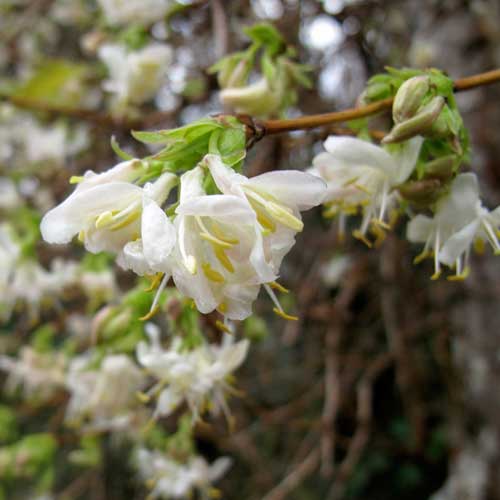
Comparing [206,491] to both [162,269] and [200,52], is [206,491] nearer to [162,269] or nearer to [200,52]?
[162,269]

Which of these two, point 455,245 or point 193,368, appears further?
point 193,368

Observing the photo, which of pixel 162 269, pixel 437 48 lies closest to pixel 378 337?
pixel 437 48

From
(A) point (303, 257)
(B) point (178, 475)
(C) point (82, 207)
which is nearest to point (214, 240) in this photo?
(C) point (82, 207)

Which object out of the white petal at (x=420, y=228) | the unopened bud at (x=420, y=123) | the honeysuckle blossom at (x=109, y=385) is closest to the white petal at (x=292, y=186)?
the unopened bud at (x=420, y=123)

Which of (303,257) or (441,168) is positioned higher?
(441,168)

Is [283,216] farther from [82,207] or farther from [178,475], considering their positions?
[178,475]

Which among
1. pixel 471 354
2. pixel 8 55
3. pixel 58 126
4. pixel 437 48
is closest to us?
pixel 471 354

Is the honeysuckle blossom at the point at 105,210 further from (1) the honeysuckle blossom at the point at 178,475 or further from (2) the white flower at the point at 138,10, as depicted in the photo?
(2) the white flower at the point at 138,10

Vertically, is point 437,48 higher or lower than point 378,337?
higher
